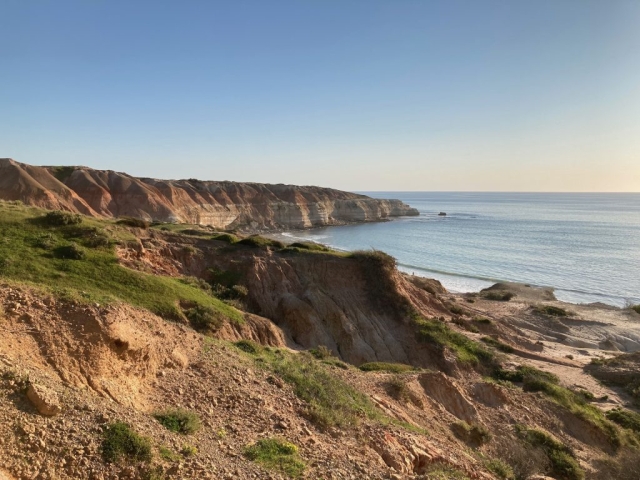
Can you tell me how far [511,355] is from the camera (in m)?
25.8

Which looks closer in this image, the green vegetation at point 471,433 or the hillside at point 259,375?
the hillside at point 259,375

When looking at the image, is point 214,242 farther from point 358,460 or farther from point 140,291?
point 358,460

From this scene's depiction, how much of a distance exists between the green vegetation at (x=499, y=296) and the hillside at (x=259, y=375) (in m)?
13.6

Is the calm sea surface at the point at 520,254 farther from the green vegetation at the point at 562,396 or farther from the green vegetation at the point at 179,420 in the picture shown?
the green vegetation at the point at 179,420

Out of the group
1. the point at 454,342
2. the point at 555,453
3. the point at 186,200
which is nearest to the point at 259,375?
the point at 555,453

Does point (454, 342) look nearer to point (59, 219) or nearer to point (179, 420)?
point (179, 420)

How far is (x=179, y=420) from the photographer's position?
27.8 ft

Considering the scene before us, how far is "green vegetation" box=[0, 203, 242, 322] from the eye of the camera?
12.7m

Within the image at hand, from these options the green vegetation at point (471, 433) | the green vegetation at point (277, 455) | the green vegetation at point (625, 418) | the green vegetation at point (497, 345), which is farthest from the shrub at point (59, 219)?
the green vegetation at point (625, 418)

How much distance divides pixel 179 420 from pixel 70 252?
32.8 feet

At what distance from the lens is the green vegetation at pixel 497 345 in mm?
26328

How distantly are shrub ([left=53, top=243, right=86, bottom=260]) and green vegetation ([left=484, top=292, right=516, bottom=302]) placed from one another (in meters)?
39.5

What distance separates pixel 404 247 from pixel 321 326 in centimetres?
5676

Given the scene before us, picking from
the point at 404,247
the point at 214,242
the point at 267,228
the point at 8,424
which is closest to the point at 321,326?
the point at 214,242
